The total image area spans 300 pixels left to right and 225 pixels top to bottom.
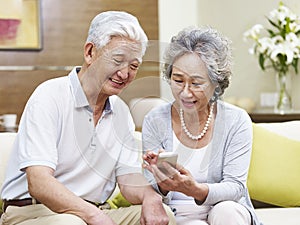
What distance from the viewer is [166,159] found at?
2.05 m

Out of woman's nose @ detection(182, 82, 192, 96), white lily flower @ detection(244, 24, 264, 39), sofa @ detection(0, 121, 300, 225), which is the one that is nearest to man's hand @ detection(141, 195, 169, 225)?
woman's nose @ detection(182, 82, 192, 96)

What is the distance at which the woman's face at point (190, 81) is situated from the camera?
2.13m

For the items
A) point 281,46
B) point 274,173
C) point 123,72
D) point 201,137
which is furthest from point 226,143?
point 281,46

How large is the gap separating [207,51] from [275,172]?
0.94 m

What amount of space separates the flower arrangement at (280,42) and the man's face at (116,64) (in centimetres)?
249

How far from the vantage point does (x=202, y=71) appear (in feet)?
7.19

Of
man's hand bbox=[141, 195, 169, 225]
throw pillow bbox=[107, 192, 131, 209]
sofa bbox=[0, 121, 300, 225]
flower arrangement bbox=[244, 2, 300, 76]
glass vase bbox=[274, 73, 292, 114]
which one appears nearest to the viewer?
man's hand bbox=[141, 195, 169, 225]

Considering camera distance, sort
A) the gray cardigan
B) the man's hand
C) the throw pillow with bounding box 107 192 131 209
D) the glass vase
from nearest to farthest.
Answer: the man's hand → the gray cardigan → the throw pillow with bounding box 107 192 131 209 → the glass vase

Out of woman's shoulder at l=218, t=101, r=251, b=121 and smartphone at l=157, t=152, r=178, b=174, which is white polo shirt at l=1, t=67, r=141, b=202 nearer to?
smartphone at l=157, t=152, r=178, b=174

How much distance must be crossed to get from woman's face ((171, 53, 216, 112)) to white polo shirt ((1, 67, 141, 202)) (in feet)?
0.66

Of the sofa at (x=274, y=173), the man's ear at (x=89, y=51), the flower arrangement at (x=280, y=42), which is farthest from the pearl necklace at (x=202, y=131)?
the flower arrangement at (x=280, y=42)

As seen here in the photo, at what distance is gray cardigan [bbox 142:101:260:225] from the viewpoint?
2.31 meters

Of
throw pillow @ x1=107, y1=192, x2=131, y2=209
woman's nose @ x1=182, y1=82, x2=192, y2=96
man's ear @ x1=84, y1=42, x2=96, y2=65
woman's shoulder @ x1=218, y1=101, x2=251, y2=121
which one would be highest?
man's ear @ x1=84, y1=42, x2=96, y2=65

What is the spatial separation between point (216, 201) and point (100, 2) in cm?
321
